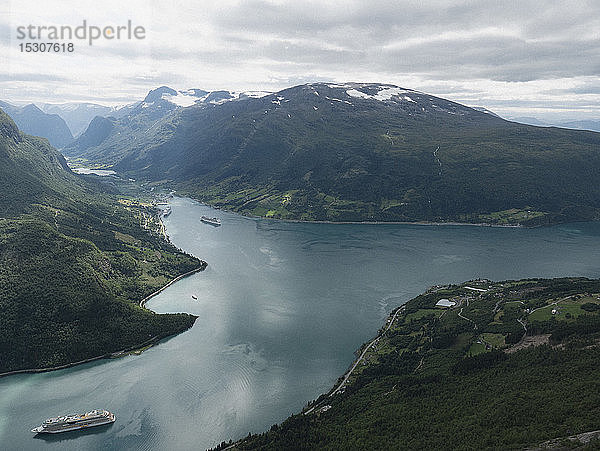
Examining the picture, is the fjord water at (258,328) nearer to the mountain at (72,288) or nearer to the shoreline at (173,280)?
the shoreline at (173,280)

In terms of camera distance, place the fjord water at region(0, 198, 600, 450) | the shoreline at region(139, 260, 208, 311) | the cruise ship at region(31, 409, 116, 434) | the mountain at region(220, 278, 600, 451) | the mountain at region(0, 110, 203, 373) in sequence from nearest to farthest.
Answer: the mountain at region(220, 278, 600, 451)
the cruise ship at region(31, 409, 116, 434)
the fjord water at region(0, 198, 600, 450)
the mountain at region(0, 110, 203, 373)
the shoreline at region(139, 260, 208, 311)

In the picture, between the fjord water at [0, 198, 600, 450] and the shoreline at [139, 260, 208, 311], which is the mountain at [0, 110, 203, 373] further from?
the fjord water at [0, 198, 600, 450]

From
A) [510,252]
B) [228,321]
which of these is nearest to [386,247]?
[510,252]

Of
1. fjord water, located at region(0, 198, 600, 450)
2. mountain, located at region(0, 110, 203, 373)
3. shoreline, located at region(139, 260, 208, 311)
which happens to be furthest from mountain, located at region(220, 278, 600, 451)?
shoreline, located at region(139, 260, 208, 311)

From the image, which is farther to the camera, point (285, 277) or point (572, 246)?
point (572, 246)

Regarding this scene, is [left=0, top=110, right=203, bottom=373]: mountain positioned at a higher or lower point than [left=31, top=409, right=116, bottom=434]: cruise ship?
higher

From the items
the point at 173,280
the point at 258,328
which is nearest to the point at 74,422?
the point at 258,328

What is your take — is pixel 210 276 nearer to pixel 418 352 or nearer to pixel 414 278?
pixel 414 278

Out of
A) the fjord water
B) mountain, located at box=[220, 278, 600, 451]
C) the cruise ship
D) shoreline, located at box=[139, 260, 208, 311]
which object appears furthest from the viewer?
shoreline, located at box=[139, 260, 208, 311]
